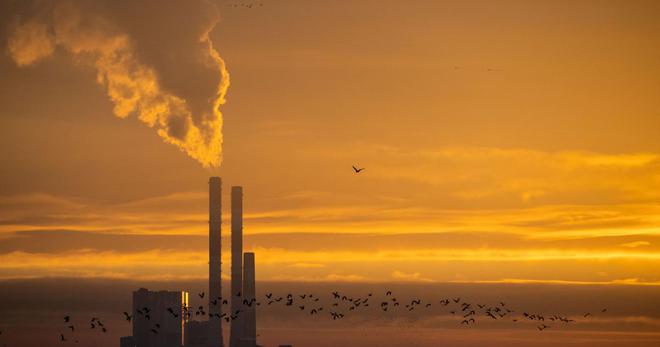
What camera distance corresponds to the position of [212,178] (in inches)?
7318

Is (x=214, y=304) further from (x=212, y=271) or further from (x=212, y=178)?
(x=212, y=178)

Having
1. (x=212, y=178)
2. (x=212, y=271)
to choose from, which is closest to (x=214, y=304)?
(x=212, y=271)

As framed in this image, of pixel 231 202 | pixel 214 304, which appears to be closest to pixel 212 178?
pixel 231 202

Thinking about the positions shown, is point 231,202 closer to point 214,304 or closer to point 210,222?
point 210,222

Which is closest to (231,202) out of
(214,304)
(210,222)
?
(210,222)

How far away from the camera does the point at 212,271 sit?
189875mm

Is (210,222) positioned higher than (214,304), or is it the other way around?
(210,222)

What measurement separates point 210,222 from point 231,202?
599 centimetres

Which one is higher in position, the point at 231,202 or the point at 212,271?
the point at 231,202

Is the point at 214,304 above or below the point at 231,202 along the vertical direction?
below

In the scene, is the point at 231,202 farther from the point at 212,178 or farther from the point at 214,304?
the point at 214,304

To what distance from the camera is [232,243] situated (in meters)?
196

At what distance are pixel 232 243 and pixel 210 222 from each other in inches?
391

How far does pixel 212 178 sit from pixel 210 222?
7.99 meters
